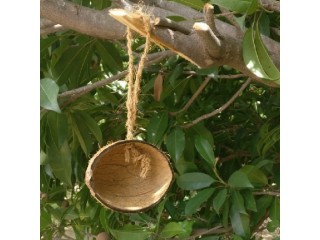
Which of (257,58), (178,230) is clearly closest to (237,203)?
(178,230)

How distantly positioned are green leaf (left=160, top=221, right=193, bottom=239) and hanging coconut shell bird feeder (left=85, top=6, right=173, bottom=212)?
35 cm

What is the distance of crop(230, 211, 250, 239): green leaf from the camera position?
122 cm

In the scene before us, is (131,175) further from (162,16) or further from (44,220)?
(44,220)

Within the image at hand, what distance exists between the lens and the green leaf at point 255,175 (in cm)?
124

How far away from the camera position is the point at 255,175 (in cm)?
125

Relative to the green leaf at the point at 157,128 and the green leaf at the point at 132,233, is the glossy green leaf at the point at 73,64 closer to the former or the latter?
the green leaf at the point at 157,128

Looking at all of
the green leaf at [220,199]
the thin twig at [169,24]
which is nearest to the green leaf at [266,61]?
the thin twig at [169,24]

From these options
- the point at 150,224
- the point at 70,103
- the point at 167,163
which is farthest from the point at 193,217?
the point at 167,163

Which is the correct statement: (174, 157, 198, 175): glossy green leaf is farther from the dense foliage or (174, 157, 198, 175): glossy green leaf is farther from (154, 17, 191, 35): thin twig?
(154, 17, 191, 35): thin twig

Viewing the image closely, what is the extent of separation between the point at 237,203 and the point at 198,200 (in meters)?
0.10

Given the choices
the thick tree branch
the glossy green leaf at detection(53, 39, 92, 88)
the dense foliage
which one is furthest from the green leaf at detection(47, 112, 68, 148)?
the thick tree branch

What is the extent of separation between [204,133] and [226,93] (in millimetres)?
289

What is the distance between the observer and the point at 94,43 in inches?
54.3

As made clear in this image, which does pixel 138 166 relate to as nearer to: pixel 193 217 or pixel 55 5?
pixel 55 5
